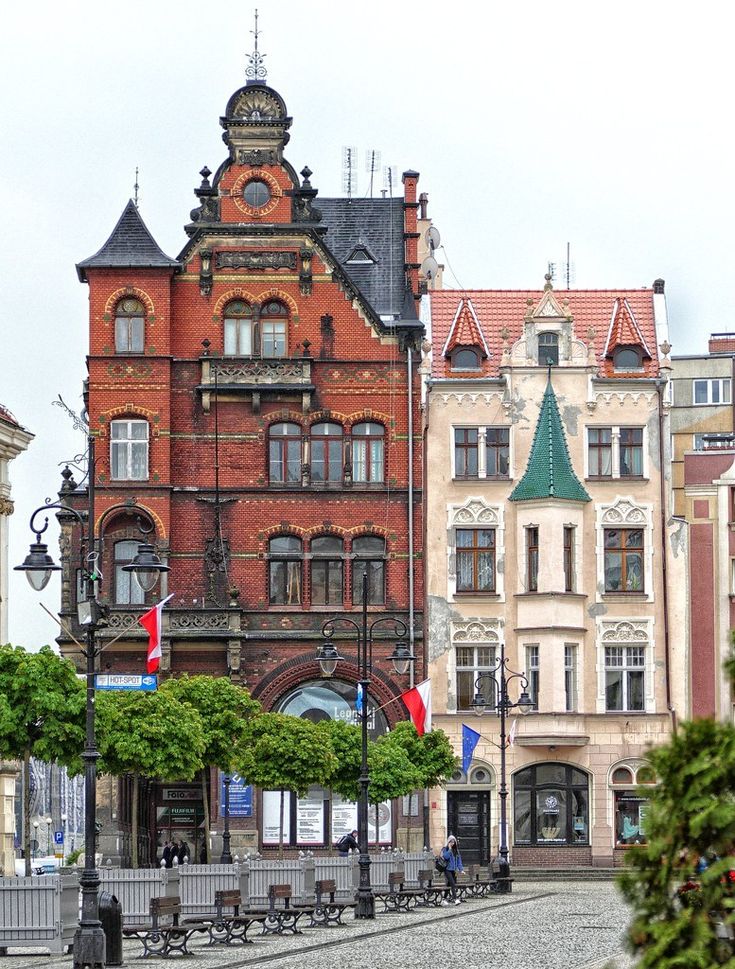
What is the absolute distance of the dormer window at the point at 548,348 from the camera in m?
63.5

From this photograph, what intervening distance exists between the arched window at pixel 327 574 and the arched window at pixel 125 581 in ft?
16.8

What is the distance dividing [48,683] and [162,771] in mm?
7840

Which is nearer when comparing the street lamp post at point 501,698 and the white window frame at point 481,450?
the street lamp post at point 501,698

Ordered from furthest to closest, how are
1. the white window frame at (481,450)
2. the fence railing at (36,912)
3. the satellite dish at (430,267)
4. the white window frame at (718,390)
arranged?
1. the white window frame at (718,390)
2. the satellite dish at (430,267)
3. the white window frame at (481,450)
4. the fence railing at (36,912)

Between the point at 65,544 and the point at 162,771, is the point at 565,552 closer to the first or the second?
the point at 65,544

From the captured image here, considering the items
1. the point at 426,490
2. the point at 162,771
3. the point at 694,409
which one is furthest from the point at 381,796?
the point at 694,409

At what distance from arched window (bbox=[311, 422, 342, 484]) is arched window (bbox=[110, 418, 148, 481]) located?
5.03m

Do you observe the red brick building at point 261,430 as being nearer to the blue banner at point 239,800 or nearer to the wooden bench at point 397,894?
the blue banner at point 239,800

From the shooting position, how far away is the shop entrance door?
201ft

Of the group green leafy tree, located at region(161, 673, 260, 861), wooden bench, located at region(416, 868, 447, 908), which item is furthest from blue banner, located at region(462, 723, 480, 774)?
wooden bench, located at region(416, 868, 447, 908)

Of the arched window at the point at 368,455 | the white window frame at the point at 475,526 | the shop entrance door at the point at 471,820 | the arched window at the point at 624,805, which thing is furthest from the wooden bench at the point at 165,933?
the white window frame at the point at 475,526

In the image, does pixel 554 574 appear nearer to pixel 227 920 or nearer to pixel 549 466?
pixel 549 466

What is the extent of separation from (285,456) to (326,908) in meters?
24.6

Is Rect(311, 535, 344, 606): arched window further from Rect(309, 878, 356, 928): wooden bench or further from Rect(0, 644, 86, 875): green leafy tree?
Rect(0, 644, 86, 875): green leafy tree
